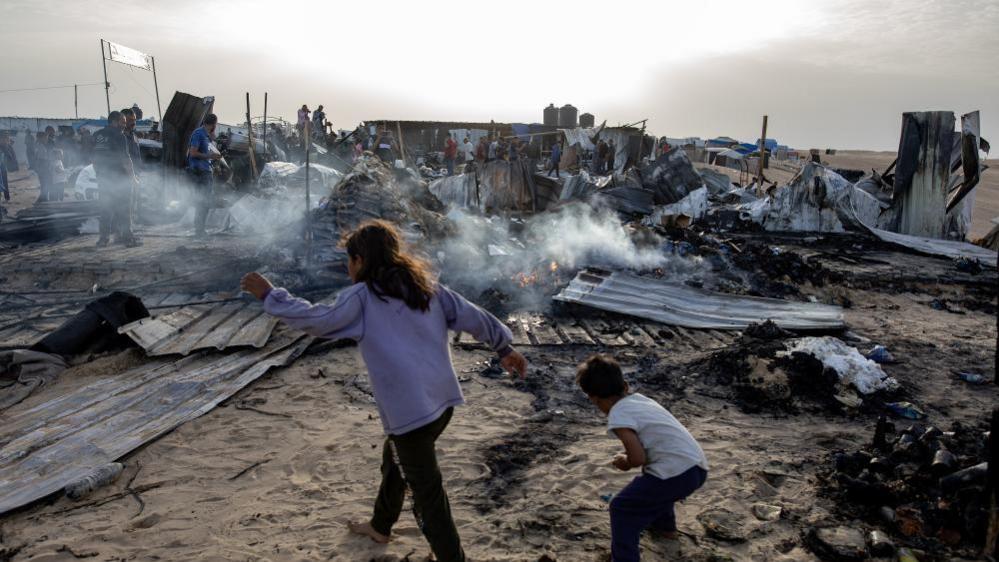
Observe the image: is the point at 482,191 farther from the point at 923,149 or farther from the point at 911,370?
the point at 923,149

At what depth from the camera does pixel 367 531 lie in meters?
3.11

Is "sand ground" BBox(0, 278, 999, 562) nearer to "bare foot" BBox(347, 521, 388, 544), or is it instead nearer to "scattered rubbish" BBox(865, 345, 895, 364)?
"bare foot" BBox(347, 521, 388, 544)

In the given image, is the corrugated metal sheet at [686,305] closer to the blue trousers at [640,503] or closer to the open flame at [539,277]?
the open flame at [539,277]

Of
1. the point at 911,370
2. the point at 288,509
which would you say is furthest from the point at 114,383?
the point at 911,370

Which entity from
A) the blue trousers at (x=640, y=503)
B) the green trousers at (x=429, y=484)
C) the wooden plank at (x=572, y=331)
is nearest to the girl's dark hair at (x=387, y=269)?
the green trousers at (x=429, y=484)

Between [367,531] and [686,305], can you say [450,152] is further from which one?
[367,531]

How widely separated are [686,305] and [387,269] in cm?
606

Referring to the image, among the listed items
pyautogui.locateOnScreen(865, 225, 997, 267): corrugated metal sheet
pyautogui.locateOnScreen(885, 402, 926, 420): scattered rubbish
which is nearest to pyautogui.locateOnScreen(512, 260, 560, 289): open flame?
pyautogui.locateOnScreen(885, 402, 926, 420): scattered rubbish

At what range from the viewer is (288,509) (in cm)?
342

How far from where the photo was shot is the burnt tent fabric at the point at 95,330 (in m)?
5.80

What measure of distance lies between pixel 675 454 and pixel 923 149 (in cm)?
1531

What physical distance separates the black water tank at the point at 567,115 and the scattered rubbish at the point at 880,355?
1163 inches

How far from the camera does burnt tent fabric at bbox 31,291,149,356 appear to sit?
5.80 m

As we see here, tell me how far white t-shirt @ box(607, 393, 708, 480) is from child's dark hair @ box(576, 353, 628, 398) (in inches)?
3.2
